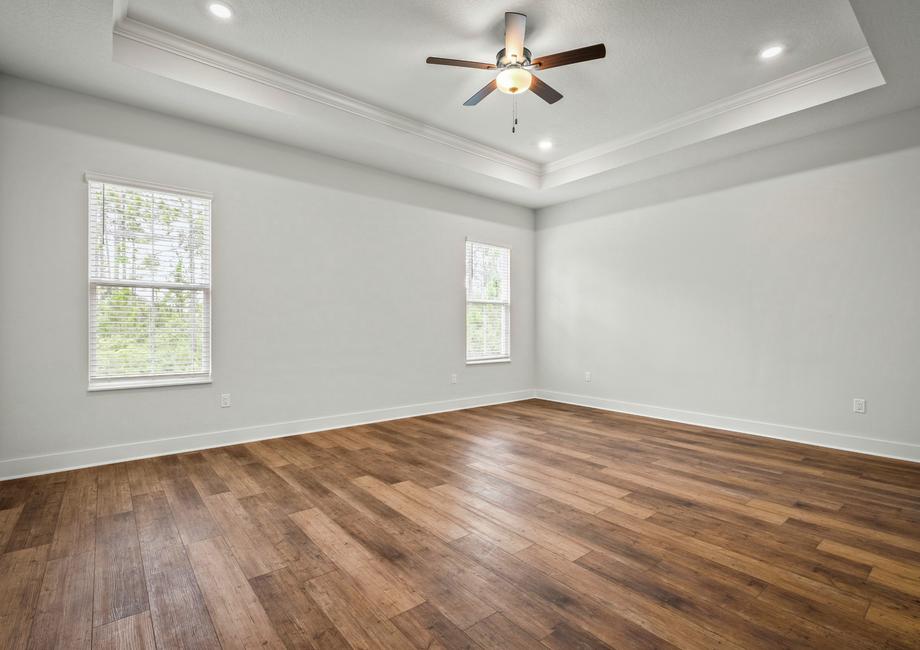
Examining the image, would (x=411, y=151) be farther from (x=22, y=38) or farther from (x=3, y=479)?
(x=3, y=479)

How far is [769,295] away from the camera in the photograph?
→ 451 centimetres

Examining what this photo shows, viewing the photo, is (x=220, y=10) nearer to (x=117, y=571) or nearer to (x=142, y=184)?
(x=142, y=184)

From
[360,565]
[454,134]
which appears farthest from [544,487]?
[454,134]

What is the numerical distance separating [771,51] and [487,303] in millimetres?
3950

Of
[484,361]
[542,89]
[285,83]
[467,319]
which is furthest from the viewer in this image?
[484,361]

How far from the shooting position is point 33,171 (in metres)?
3.30

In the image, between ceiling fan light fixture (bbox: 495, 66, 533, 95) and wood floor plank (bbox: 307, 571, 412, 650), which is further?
ceiling fan light fixture (bbox: 495, 66, 533, 95)

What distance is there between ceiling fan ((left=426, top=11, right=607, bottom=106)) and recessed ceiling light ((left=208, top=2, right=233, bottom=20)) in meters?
1.34

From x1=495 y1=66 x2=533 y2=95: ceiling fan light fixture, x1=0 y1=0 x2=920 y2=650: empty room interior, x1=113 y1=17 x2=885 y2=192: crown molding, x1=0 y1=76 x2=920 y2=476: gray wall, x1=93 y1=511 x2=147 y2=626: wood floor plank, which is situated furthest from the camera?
x1=0 y1=76 x2=920 y2=476: gray wall

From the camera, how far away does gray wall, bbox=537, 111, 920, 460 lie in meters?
3.83

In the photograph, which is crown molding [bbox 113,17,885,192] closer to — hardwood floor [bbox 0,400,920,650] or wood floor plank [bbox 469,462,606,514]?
hardwood floor [bbox 0,400,920,650]

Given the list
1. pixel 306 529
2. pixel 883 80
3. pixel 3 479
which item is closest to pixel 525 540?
pixel 306 529

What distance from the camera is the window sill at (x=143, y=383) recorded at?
3.51 metres

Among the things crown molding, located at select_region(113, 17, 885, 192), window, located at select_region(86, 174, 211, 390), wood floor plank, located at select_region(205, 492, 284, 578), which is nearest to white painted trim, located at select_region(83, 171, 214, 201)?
window, located at select_region(86, 174, 211, 390)
